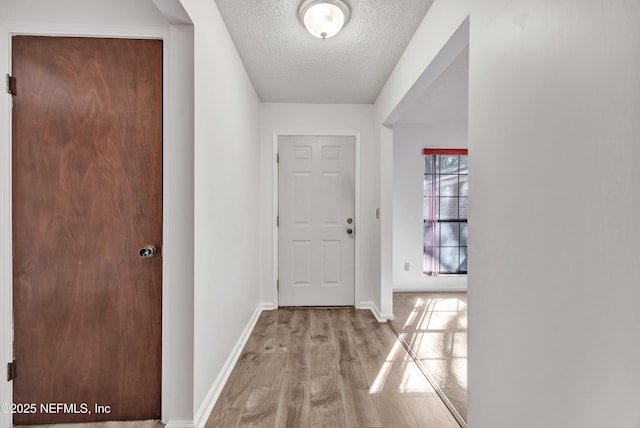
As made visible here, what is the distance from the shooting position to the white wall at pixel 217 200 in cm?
153

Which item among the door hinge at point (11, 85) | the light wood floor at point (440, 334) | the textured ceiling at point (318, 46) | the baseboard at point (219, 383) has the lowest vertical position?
the light wood floor at point (440, 334)

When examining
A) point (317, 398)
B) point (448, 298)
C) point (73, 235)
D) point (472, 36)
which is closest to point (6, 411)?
point (73, 235)

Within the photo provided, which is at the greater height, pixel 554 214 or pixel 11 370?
pixel 554 214

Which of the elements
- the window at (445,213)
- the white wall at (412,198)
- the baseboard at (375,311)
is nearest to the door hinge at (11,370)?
the baseboard at (375,311)

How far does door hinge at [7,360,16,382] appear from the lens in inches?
58.0

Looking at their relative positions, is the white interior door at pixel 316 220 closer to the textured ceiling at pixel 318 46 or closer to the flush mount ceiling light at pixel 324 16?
the textured ceiling at pixel 318 46

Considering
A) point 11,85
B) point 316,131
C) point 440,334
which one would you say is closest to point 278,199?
point 316,131

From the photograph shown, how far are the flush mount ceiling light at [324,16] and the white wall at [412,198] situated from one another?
256cm

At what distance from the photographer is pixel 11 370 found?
148 centimetres

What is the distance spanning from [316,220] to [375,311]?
3.95ft

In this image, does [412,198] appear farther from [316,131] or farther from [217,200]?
[217,200]

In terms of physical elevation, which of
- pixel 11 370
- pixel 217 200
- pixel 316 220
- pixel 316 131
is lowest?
pixel 11 370

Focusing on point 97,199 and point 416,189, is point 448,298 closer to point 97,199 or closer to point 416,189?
point 416,189

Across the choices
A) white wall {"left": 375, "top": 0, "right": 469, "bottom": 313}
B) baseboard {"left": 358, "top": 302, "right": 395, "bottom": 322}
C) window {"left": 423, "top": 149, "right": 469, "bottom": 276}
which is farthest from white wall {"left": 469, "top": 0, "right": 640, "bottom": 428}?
window {"left": 423, "top": 149, "right": 469, "bottom": 276}
